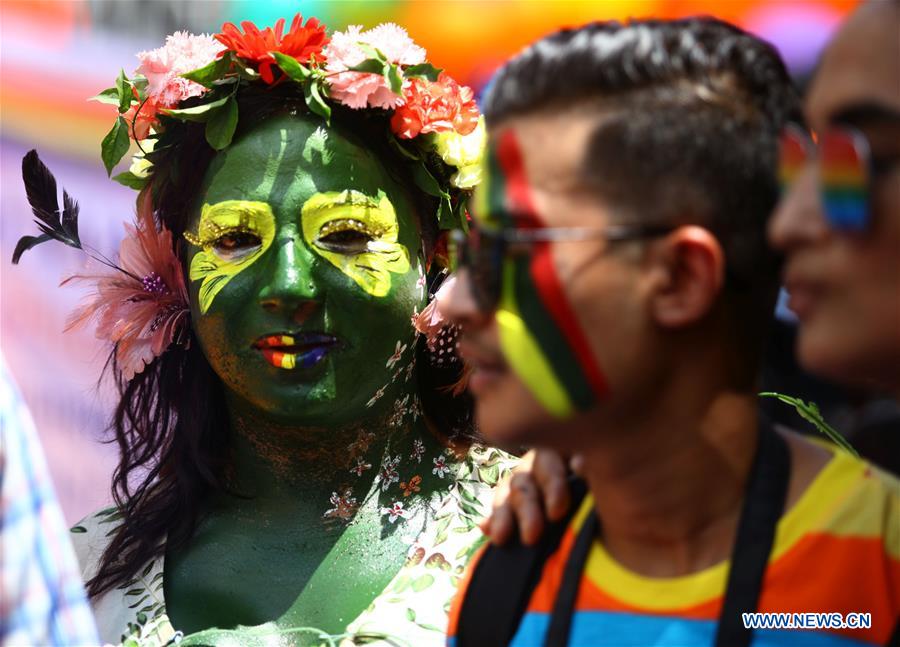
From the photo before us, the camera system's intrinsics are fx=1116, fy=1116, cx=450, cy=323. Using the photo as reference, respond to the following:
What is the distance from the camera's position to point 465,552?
2812 mm

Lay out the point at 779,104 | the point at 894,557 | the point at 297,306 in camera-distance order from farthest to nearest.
→ 1. the point at 297,306
2. the point at 779,104
3. the point at 894,557

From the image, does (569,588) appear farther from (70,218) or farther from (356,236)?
(70,218)

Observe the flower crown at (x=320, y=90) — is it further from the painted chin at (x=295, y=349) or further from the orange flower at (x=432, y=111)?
the painted chin at (x=295, y=349)

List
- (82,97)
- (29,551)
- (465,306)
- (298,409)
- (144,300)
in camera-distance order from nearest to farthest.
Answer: (29,551) → (465,306) → (298,409) → (144,300) → (82,97)

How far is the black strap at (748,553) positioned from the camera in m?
1.50

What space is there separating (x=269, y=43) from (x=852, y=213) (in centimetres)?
199

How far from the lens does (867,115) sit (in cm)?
143

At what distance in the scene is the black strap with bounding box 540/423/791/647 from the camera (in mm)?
1505

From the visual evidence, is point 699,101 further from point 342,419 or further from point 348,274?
point 342,419

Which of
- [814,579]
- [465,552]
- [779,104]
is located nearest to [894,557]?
[814,579]

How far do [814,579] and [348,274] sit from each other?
1620 millimetres

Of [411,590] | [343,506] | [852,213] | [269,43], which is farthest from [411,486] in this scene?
[852,213]

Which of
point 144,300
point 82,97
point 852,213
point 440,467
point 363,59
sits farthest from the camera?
point 82,97

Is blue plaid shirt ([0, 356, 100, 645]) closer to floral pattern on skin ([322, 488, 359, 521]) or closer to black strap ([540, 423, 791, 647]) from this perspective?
black strap ([540, 423, 791, 647])
